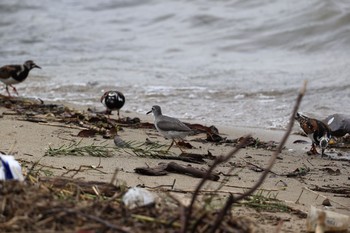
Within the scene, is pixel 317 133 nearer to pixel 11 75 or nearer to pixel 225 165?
pixel 225 165

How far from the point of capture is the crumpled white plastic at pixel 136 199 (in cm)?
300

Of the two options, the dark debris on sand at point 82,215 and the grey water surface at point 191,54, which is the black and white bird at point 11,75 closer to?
the grey water surface at point 191,54

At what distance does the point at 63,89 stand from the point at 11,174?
677 cm

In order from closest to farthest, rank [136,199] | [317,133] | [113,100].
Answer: [136,199], [317,133], [113,100]

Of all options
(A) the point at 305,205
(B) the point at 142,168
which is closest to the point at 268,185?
(A) the point at 305,205

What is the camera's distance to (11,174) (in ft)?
10.7

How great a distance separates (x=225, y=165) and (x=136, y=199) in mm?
2333

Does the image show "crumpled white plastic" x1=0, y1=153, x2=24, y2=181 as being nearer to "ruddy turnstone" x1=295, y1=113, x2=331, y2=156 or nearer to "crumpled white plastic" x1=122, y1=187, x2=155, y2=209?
"crumpled white plastic" x1=122, y1=187, x2=155, y2=209

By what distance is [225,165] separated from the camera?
17.4ft

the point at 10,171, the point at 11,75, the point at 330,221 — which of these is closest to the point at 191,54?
the point at 11,75

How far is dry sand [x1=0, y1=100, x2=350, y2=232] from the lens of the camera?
167 inches

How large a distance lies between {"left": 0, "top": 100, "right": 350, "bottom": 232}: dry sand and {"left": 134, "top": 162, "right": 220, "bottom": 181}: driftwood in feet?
0.16

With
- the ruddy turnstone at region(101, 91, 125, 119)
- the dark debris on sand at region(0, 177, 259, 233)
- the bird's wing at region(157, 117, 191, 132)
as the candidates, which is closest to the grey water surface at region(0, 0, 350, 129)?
the ruddy turnstone at region(101, 91, 125, 119)

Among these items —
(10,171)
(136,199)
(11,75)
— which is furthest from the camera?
(11,75)
